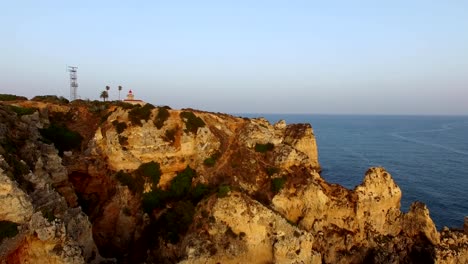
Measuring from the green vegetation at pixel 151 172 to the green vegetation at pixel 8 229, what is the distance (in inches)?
589

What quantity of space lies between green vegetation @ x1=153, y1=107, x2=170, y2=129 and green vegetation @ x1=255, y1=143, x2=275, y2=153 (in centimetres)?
1006

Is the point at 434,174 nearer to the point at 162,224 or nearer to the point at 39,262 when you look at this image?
the point at 162,224

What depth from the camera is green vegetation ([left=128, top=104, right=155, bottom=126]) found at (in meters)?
37.9

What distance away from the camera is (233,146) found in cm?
4156

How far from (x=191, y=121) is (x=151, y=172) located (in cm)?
721

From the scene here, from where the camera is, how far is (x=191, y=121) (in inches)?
1580

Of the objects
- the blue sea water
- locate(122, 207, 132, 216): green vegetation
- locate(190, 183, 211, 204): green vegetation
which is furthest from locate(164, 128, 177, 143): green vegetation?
the blue sea water

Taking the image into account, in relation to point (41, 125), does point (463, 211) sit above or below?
below

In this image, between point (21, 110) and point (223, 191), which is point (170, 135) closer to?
point (223, 191)

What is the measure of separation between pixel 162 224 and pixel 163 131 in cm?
975

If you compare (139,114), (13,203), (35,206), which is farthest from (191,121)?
(13,203)

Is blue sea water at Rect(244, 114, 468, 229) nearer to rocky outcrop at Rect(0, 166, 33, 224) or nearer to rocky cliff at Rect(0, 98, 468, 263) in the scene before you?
rocky cliff at Rect(0, 98, 468, 263)

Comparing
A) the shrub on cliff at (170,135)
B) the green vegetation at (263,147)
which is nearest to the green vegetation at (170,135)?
the shrub on cliff at (170,135)

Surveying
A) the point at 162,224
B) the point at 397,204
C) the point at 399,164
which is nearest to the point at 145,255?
the point at 162,224
